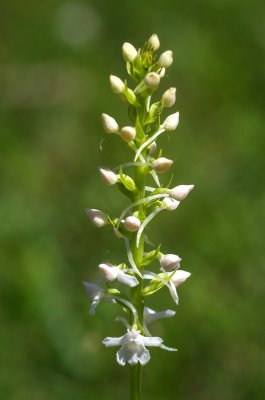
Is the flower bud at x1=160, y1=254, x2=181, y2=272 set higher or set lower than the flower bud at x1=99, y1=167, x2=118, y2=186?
lower

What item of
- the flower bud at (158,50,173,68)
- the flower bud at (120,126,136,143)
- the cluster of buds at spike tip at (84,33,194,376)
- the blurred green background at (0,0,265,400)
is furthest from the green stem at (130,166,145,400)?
the blurred green background at (0,0,265,400)

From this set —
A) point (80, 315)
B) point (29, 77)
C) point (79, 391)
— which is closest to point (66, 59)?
point (29, 77)

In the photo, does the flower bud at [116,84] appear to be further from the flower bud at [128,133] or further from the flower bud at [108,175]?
the flower bud at [108,175]

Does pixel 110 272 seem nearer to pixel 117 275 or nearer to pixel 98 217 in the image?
pixel 117 275

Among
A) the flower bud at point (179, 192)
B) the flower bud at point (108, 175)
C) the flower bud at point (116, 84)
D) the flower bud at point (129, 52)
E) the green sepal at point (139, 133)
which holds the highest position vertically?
the flower bud at point (129, 52)

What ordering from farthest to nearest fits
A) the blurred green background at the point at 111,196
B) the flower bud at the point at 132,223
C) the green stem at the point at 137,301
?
1. the blurred green background at the point at 111,196
2. the green stem at the point at 137,301
3. the flower bud at the point at 132,223

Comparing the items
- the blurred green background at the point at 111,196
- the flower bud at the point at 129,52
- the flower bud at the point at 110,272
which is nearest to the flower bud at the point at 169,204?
the flower bud at the point at 110,272

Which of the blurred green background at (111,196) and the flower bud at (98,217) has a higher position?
the flower bud at (98,217)

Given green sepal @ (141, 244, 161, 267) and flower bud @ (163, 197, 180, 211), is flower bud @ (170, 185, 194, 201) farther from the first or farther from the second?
green sepal @ (141, 244, 161, 267)

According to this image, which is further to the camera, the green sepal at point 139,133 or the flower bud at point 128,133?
the green sepal at point 139,133

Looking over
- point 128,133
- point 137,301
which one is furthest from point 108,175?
point 137,301
